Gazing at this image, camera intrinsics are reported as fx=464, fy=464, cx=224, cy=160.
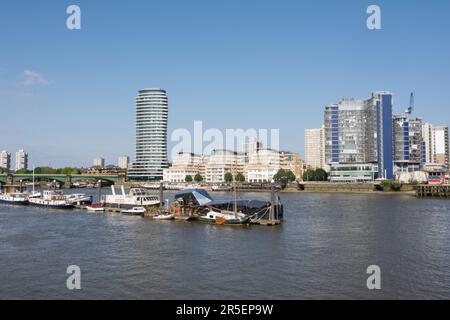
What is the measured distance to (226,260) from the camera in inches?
1076

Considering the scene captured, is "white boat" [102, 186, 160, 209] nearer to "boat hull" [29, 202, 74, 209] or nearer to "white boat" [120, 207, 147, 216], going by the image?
"white boat" [120, 207, 147, 216]

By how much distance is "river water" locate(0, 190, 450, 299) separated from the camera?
69.8ft

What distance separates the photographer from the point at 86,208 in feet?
213

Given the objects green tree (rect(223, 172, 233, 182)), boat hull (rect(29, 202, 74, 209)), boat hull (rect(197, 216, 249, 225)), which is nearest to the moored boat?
boat hull (rect(197, 216, 249, 225))

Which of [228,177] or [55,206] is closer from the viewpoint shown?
[55,206]

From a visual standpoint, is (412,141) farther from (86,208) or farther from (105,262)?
(105,262)

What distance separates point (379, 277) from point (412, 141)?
114310mm

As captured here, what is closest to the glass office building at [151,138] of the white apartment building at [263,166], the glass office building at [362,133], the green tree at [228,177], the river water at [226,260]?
the green tree at [228,177]

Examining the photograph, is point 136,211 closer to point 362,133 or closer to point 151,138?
point 362,133

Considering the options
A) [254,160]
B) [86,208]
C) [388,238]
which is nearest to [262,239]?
[388,238]

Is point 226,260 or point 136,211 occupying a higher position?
point 136,211

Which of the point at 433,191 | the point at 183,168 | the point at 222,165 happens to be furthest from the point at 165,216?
the point at 183,168

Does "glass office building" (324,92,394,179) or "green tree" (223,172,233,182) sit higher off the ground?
"glass office building" (324,92,394,179)

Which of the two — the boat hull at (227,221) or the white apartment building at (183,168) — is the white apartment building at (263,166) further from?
the boat hull at (227,221)
